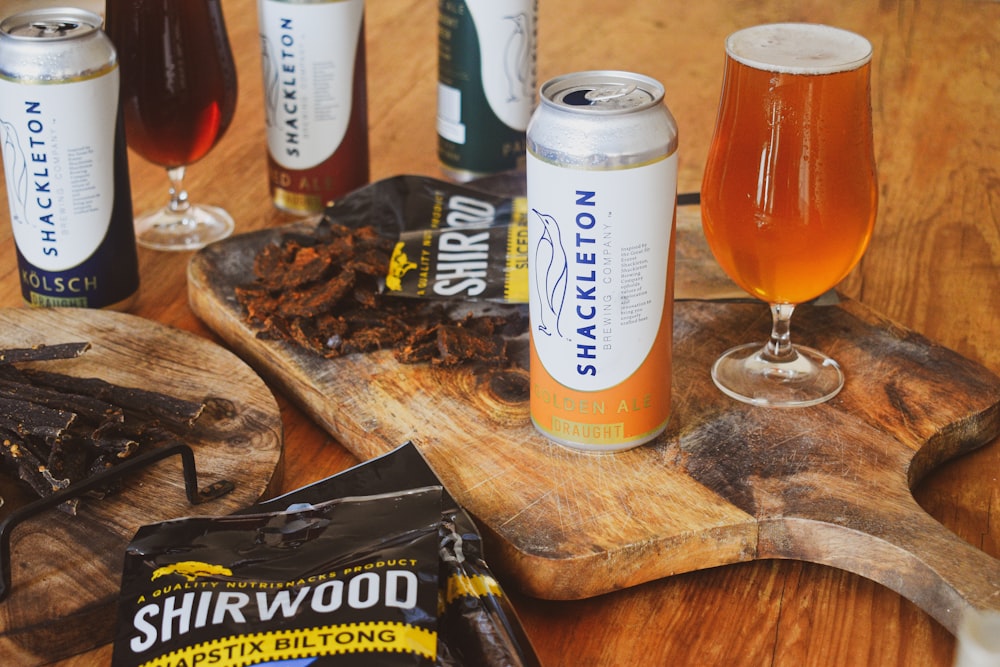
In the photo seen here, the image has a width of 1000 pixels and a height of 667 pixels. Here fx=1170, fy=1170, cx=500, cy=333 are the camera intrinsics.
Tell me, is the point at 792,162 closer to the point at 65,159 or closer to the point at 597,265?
the point at 597,265

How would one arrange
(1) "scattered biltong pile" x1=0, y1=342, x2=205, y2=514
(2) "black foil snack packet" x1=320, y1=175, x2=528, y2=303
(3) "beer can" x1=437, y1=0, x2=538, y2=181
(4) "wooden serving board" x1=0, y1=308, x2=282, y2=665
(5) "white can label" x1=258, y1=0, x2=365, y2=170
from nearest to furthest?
(4) "wooden serving board" x1=0, y1=308, x2=282, y2=665 < (1) "scattered biltong pile" x1=0, y1=342, x2=205, y2=514 < (2) "black foil snack packet" x1=320, y1=175, x2=528, y2=303 < (5) "white can label" x1=258, y1=0, x2=365, y2=170 < (3) "beer can" x1=437, y1=0, x2=538, y2=181

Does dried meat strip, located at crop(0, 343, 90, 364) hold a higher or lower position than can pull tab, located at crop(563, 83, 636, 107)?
lower

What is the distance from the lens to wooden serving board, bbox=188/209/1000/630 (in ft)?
2.91

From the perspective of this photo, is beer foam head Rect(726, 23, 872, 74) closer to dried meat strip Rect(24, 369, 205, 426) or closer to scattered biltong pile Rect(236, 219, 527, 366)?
scattered biltong pile Rect(236, 219, 527, 366)

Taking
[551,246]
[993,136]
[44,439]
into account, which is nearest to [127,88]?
[44,439]

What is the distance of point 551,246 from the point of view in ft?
3.02

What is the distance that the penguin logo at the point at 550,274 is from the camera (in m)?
0.91

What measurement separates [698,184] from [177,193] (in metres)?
0.68

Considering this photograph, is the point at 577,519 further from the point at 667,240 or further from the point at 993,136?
the point at 993,136

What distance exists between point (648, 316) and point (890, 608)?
289 mm

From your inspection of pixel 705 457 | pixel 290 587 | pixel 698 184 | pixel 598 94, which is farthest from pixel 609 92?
pixel 698 184

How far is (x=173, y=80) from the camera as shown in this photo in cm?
132

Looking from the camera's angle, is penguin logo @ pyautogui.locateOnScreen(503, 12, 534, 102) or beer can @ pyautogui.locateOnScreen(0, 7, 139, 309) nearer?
beer can @ pyautogui.locateOnScreen(0, 7, 139, 309)

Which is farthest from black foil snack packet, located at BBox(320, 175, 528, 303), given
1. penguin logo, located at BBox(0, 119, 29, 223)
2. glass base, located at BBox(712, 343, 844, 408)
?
penguin logo, located at BBox(0, 119, 29, 223)
